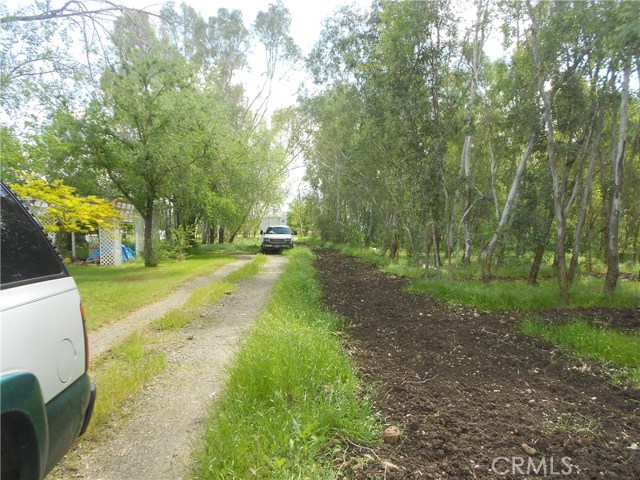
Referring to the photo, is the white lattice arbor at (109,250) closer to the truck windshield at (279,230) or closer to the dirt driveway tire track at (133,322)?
the dirt driveway tire track at (133,322)

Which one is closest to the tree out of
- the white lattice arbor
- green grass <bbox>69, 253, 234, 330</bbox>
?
green grass <bbox>69, 253, 234, 330</bbox>

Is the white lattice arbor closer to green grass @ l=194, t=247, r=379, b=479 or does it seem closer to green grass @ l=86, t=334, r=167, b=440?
green grass @ l=86, t=334, r=167, b=440

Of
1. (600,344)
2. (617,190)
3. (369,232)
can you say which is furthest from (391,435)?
(369,232)

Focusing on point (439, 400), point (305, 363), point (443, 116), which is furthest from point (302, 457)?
point (443, 116)

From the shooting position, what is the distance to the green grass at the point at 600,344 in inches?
168

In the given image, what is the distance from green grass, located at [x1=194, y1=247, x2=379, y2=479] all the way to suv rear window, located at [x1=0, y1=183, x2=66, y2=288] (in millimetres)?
1554

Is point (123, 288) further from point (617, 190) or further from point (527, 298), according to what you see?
point (617, 190)

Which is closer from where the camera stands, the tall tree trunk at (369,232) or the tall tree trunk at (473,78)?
the tall tree trunk at (473,78)

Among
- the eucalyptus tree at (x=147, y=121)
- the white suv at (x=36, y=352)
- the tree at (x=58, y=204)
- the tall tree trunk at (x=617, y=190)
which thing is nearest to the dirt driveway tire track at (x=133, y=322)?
the white suv at (x=36, y=352)

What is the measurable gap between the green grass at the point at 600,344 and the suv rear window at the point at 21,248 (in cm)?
530

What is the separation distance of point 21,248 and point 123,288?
889cm

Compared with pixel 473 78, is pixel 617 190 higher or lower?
lower

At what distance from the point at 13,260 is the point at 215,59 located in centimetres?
2974

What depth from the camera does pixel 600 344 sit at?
4.81 m
